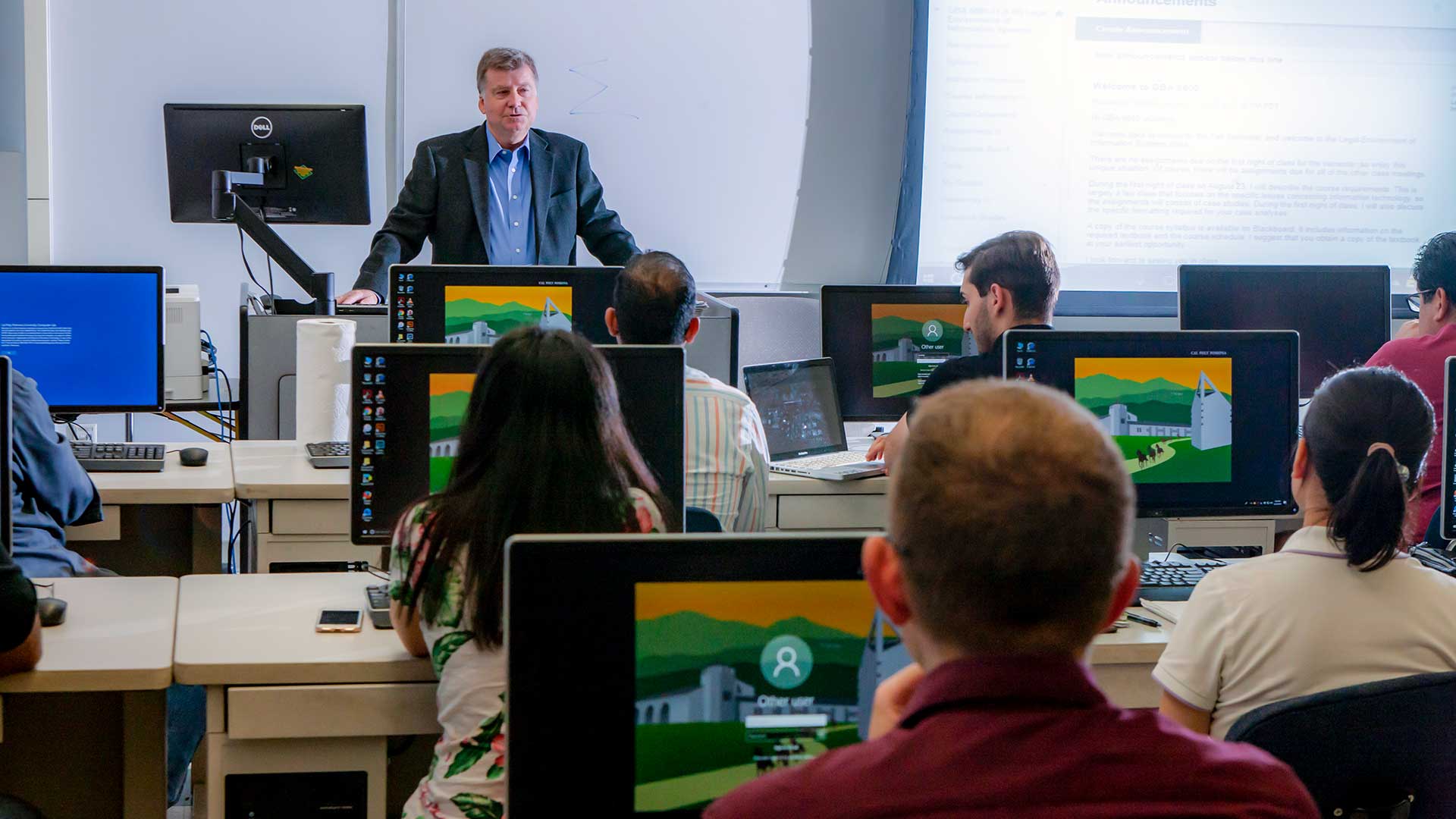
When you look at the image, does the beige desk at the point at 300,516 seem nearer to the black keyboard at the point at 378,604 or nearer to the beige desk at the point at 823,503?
the black keyboard at the point at 378,604

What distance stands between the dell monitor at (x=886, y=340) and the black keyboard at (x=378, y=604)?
1.85 meters

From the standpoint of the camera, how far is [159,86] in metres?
4.98

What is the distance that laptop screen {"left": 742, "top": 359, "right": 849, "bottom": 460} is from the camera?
3.64 meters

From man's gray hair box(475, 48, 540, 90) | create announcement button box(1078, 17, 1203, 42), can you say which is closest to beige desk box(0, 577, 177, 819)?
man's gray hair box(475, 48, 540, 90)

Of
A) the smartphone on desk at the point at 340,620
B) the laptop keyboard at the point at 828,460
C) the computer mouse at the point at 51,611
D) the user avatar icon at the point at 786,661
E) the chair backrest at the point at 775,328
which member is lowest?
the smartphone on desk at the point at 340,620

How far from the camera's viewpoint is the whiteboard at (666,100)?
5.06 metres

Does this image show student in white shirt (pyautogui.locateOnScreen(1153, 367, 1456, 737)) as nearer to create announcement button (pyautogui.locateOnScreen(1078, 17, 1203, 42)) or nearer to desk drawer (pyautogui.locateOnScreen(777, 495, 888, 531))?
desk drawer (pyautogui.locateOnScreen(777, 495, 888, 531))

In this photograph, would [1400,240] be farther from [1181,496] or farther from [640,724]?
[640,724]

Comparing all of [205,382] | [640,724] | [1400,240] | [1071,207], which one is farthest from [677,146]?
[640,724]

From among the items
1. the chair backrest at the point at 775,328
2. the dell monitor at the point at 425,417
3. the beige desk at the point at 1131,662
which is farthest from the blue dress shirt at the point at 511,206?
the beige desk at the point at 1131,662

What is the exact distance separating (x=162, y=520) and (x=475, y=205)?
1.38 metres

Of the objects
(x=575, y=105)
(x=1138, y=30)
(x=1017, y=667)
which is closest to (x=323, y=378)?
(x=575, y=105)

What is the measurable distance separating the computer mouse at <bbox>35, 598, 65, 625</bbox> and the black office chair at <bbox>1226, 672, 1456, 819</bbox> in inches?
66.4

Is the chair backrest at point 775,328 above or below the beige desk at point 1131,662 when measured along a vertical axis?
above
